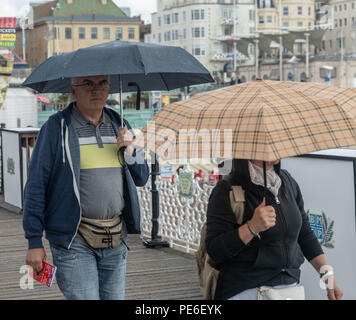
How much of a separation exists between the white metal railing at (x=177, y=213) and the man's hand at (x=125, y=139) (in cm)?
413

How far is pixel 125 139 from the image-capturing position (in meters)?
3.61

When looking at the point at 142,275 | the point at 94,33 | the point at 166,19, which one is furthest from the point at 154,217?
the point at 166,19

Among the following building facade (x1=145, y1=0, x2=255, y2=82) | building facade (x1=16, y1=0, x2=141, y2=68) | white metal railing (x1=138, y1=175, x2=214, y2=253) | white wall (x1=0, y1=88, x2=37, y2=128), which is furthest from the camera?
building facade (x1=145, y1=0, x2=255, y2=82)

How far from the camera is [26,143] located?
1141 cm

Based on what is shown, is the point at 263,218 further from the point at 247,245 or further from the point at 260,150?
the point at 260,150

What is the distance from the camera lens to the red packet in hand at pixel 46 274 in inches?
139

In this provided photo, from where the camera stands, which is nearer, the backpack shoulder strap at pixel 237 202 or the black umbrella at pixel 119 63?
the backpack shoulder strap at pixel 237 202

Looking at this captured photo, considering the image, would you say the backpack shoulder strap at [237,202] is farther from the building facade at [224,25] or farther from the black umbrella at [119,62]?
the building facade at [224,25]

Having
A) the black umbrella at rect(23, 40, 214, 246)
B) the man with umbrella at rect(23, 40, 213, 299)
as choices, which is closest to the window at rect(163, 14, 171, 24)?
the black umbrella at rect(23, 40, 214, 246)

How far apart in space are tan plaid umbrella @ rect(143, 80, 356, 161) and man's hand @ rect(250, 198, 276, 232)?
259 millimetres

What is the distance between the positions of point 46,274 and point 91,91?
92cm

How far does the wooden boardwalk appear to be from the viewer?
652cm
